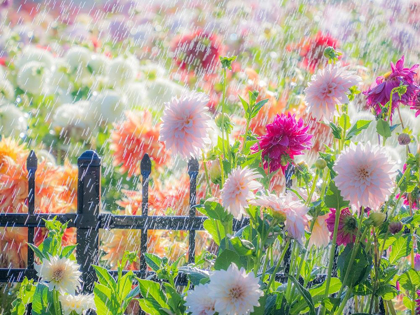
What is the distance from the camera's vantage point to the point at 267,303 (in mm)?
778

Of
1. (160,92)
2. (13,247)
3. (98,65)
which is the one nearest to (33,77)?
(98,65)

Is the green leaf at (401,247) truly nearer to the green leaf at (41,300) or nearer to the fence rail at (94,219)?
the fence rail at (94,219)

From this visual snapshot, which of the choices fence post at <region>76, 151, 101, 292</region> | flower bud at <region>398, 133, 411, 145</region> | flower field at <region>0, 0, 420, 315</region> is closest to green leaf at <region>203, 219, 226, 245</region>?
flower field at <region>0, 0, 420, 315</region>

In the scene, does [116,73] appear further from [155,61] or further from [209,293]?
[209,293]

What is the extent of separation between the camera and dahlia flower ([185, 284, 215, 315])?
0.70m

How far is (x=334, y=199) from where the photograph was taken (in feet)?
2.51

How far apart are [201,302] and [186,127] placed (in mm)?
243

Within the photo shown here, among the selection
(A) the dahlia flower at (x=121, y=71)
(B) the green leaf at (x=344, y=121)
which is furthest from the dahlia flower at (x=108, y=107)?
(B) the green leaf at (x=344, y=121)

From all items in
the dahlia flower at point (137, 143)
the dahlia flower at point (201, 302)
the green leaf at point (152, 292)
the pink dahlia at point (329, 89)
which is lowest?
the dahlia flower at point (201, 302)

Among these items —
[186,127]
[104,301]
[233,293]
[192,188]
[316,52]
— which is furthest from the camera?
[316,52]

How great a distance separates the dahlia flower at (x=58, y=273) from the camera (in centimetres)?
88

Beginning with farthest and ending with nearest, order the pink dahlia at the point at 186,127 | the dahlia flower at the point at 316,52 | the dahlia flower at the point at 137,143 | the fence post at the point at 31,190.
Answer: the dahlia flower at the point at 316,52
the dahlia flower at the point at 137,143
the fence post at the point at 31,190
the pink dahlia at the point at 186,127

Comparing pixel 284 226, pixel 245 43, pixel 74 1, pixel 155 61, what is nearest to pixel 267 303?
pixel 284 226

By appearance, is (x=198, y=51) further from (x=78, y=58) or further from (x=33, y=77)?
(x=33, y=77)
